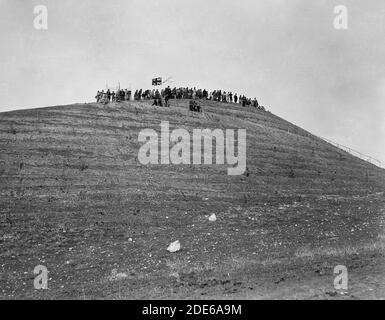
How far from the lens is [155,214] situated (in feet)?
62.9

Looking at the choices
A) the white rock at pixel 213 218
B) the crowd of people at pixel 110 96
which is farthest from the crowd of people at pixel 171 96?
the white rock at pixel 213 218

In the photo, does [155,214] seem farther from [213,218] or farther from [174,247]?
[174,247]

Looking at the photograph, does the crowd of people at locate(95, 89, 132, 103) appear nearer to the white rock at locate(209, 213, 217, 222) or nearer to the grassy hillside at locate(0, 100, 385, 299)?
the grassy hillside at locate(0, 100, 385, 299)

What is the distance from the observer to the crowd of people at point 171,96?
3591 centimetres

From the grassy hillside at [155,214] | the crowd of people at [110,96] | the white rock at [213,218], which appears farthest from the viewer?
the crowd of people at [110,96]

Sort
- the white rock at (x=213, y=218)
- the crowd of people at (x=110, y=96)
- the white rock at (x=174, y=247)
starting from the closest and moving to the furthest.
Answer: the white rock at (x=174, y=247) → the white rock at (x=213, y=218) → the crowd of people at (x=110, y=96)

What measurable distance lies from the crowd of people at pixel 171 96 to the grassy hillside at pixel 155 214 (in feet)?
10.2

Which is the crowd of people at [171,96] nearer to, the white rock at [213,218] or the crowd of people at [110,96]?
the crowd of people at [110,96]

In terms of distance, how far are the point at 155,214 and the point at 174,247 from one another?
3991 mm

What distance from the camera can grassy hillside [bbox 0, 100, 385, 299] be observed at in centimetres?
1288

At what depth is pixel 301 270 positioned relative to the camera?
12.4 metres

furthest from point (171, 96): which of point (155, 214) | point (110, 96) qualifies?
point (155, 214)
